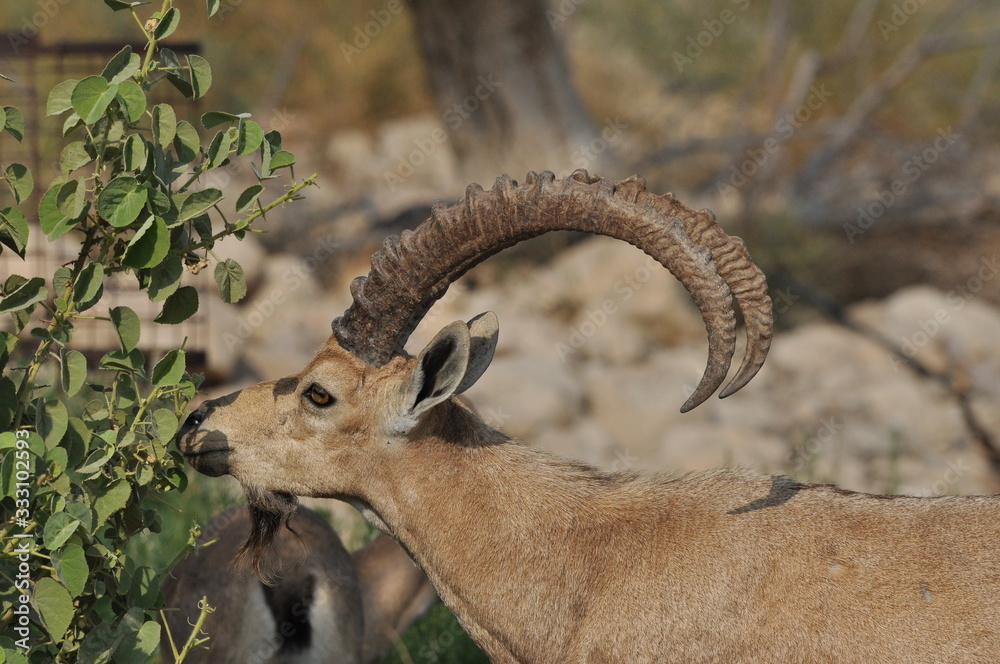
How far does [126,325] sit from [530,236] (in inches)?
59.3

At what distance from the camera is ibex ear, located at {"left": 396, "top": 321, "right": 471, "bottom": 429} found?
410cm

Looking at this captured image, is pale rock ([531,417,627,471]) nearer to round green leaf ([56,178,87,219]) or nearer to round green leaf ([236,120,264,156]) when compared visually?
round green leaf ([236,120,264,156])

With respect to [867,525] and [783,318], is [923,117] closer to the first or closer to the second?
[783,318]

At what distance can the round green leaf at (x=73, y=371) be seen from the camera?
3.51m

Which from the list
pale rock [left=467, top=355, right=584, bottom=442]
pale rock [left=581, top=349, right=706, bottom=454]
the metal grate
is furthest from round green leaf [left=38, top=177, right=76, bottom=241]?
pale rock [left=581, top=349, right=706, bottom=454]

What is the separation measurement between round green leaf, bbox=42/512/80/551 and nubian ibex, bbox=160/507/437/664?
1.47 meters

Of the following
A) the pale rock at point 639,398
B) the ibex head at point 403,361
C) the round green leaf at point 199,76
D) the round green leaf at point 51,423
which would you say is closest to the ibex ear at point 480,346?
the ibex head at point 403,361

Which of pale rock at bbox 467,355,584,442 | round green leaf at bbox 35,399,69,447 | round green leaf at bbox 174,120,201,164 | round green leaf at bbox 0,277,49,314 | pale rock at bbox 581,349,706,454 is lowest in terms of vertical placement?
pale rock at bbox 581,349,706,454

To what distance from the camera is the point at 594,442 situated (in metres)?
11.1

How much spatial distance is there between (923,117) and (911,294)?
252 inches

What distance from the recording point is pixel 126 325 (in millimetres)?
3689

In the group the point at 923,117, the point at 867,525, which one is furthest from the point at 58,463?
the point at 923,117

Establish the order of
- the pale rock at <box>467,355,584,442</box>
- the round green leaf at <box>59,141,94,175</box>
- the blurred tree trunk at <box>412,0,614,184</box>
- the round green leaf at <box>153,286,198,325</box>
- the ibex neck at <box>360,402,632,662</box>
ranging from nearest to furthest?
the round green leaf at <box>59,141,94,175</box> → the round green leaf at <box>153,286,198,325</box> → the ibex neck at <box>360,402,632,662</box> → the pale rock at <box>467,355,584,442</box> → the blurred tree trunk at <box>412,0,614,184</box>

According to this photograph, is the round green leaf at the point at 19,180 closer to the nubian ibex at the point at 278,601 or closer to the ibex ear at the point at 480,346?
the ibex ear at the point at 480,346
